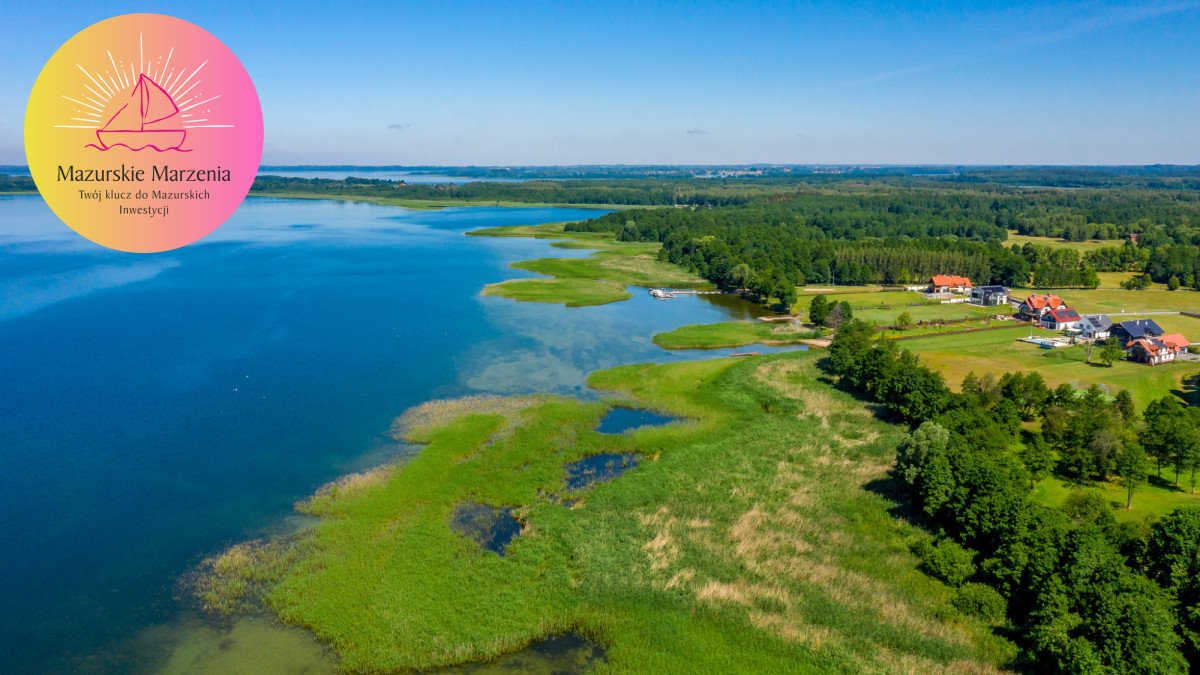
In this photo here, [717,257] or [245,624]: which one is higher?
[717,257]

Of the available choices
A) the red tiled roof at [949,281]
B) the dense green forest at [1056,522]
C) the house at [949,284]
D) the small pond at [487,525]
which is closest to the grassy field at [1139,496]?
the dense green forest at [1056,522]

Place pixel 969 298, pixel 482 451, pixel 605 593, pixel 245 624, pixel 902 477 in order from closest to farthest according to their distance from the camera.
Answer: pixel 245 624, pixel 605 593, pixel 902 477, pixel 482 451, pixel 969 298

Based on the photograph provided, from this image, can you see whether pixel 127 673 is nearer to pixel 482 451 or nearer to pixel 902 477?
pixel 482 451

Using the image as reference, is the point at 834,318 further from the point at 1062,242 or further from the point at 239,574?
the point at 1062,242

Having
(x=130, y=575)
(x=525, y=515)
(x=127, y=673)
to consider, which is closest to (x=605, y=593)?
(x=525, y=515)

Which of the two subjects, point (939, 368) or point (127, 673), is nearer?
point (127, 673)

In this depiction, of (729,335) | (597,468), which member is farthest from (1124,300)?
(597,468)
